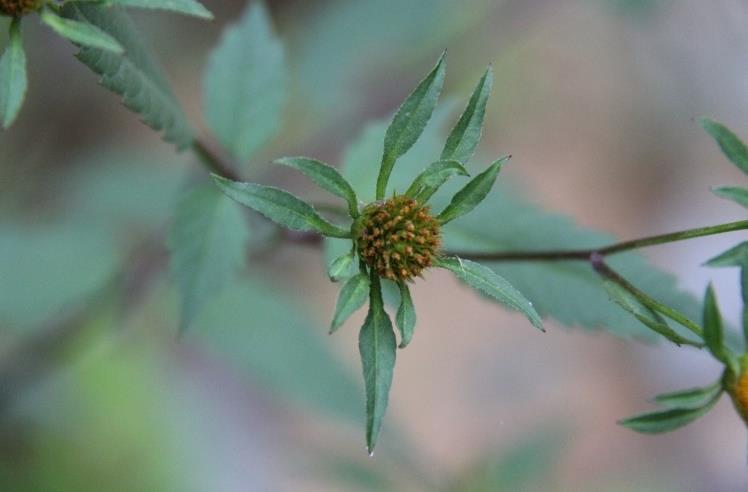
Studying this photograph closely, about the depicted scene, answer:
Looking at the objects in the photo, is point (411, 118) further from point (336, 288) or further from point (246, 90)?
point (336, 288)

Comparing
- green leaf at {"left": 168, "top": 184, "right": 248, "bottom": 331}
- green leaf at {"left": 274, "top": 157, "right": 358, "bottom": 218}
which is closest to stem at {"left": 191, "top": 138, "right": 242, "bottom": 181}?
green leaf at {"left": 168, "top": 184, "right": 248, "bottom": 331}

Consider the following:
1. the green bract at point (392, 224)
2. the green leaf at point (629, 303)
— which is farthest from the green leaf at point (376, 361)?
the green leaf at point (629, 303)

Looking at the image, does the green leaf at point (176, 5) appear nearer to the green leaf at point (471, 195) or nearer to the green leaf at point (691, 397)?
the green leaf at point (471, 195)

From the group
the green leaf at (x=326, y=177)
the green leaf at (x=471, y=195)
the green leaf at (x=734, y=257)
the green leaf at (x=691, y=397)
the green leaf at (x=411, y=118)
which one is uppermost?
the green leaf at (x=734, y=257)

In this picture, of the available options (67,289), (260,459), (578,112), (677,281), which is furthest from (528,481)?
(578,112)

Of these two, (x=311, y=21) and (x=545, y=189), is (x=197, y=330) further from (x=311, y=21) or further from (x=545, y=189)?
(x=545, y=189)
